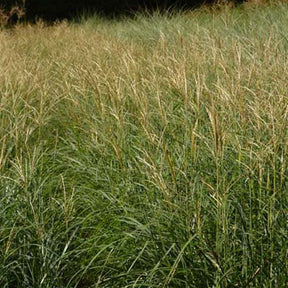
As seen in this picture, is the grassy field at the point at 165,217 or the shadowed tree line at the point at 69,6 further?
the shadowed tree line at the point at 69,6

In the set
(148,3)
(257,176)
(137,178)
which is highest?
(257,176)

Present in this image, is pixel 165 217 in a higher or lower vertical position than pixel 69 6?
higher

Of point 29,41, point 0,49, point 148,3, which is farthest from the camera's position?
point 148,3

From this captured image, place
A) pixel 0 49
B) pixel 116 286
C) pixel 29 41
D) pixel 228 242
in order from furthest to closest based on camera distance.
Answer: pixel 29 41, pixel 0 49, pixel 116 286, pixel 228 242

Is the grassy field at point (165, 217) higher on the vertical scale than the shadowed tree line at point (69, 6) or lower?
higher

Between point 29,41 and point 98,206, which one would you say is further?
point 29,41

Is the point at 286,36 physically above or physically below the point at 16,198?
above

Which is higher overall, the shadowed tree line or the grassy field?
the grassy field

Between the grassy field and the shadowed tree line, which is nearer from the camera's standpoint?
the grassy field

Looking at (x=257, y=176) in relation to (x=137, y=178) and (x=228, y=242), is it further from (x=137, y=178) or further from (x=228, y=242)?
(x=137, y=178)

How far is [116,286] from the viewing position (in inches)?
72.2

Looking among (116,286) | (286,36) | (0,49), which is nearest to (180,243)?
(116,286)

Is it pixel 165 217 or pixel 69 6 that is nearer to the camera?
pixel 165 217

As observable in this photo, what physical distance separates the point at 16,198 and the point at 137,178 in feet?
1.66
